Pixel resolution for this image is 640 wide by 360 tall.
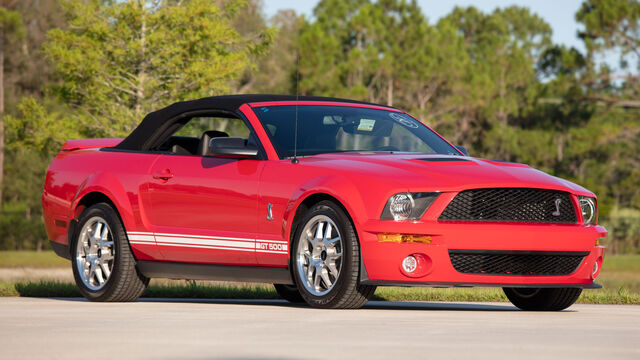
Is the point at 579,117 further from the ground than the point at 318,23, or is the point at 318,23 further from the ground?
the point at 318,23

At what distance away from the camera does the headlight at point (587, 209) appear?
27.1 ft

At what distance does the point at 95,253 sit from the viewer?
953 cm

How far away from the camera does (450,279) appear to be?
7.66m

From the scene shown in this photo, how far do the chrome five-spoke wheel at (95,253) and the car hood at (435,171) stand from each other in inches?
85.3

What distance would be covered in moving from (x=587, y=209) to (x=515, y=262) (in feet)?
2.80

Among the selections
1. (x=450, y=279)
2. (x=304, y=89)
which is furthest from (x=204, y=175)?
(x=304, y=89)

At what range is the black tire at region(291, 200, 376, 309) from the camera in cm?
763

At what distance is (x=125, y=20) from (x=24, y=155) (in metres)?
26.7

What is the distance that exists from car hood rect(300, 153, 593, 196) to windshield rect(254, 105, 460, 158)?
0.33 m

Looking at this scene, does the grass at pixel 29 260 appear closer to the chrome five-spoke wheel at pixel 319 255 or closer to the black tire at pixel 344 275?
the chrome five-spoke wheel at pixel 319 255

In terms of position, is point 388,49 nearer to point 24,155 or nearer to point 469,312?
point 24,155

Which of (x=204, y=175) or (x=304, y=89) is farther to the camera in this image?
(x=304, y=89)

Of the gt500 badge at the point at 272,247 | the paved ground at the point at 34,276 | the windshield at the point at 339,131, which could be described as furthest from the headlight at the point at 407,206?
the paved ground at the point at 34,276

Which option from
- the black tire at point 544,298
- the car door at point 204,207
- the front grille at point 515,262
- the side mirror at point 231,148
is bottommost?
the black tire at point 544,298
